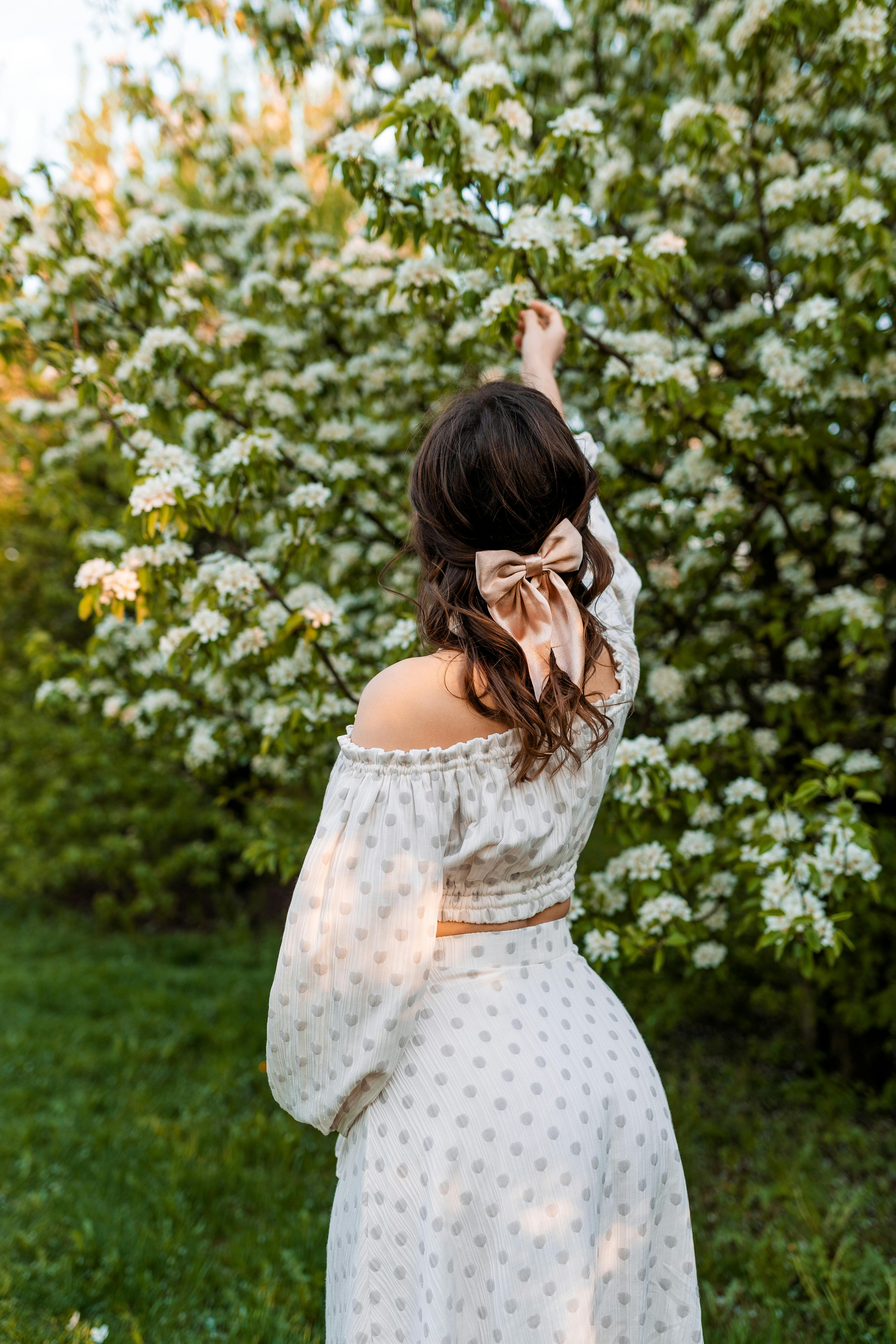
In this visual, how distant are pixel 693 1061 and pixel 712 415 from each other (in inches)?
121

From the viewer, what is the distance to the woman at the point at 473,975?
1.37m

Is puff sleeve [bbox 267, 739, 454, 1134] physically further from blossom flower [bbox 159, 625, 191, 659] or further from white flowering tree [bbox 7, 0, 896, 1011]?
blossom flower [bbox 159, 625, 191, 659]

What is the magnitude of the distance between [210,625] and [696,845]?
4.94 feet

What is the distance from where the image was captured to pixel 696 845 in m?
2.63

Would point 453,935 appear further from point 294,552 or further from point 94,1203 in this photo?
point 94,1203

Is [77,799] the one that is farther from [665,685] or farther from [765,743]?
[765,743]

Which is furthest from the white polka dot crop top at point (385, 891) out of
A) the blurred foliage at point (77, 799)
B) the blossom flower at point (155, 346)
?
the blurred foliage at point (77, 799)

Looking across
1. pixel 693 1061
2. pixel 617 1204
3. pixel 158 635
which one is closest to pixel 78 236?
pixel 158 635

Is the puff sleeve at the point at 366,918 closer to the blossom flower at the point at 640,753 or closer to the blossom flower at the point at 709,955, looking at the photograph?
the blossom flower at the point at 640,753

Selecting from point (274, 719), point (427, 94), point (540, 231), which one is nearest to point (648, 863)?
point (274, 719)

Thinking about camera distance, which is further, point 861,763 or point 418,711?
point 861,763

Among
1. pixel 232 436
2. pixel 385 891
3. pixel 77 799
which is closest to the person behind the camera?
pixel 385 891

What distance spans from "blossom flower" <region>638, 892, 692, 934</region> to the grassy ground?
1136 mm

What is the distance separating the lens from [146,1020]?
5.01 metres
